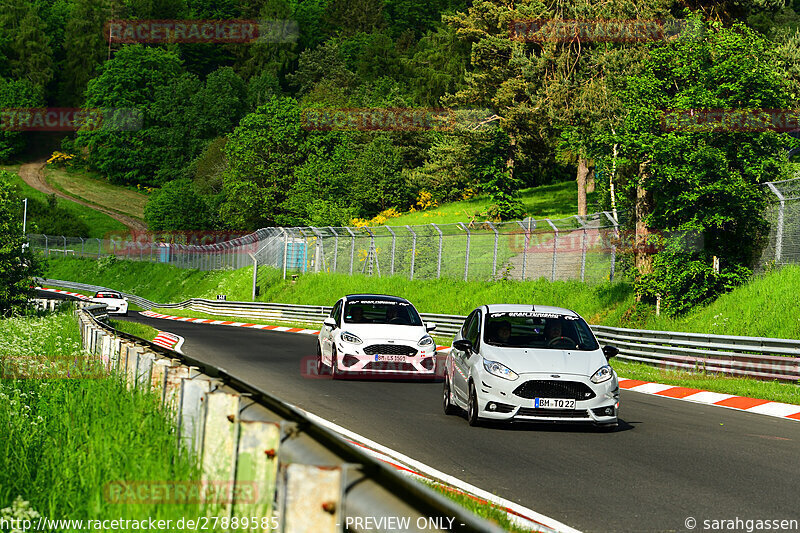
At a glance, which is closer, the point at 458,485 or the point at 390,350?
the point at 458,485

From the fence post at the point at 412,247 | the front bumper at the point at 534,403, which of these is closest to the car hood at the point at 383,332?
the front bumper at the point at 534,403

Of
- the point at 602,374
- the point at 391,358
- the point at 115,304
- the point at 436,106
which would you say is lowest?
the point at 115,304

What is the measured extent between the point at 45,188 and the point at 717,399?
4759 inches

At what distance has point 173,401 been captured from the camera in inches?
264

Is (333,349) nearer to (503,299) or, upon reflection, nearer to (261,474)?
(261,474)

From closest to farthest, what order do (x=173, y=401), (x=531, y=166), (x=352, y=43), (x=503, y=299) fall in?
(x=173, y=401) < (x=503, y=299) < (x=531, y=166) < (x=352, y=43)

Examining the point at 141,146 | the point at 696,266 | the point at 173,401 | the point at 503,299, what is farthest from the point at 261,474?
the point at 141,146

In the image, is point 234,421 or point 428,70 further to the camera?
point 428,70

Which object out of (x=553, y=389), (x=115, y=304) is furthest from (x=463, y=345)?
(x=115, y=304)

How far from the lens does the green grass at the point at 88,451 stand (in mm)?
5207

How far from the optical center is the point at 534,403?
1198cm

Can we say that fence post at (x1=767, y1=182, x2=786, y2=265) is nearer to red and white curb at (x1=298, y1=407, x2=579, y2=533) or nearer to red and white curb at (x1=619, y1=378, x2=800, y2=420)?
red and white curb at (x1=619, y1=378, x2=800, y2=420)

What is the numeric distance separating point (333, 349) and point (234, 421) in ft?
43.6

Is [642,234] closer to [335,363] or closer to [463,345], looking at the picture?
[335,363]
